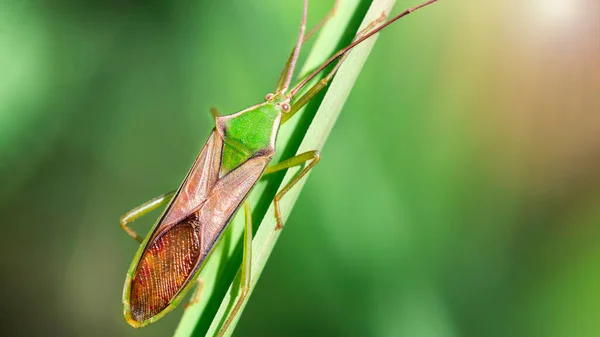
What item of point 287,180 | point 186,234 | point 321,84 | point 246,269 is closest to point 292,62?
point 321,84

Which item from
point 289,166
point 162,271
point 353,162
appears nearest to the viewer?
point 289,166

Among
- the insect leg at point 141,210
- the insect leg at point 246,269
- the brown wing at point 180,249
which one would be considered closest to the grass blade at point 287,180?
the insect leg at point 246,269

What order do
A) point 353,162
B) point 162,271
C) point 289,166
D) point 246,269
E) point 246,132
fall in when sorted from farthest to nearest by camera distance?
point 353,162
point 246,132
point 162,271
point 289,166
point 246,269

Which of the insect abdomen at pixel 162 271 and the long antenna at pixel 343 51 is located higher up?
the long antenna at pixel 343 51

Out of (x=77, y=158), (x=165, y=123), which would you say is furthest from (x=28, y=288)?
(x=165, y=123)

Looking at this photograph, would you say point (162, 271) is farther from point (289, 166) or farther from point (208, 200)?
point (289, 166)

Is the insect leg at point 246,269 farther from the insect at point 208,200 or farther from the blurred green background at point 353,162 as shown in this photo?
the blurred green background at point 353,162
